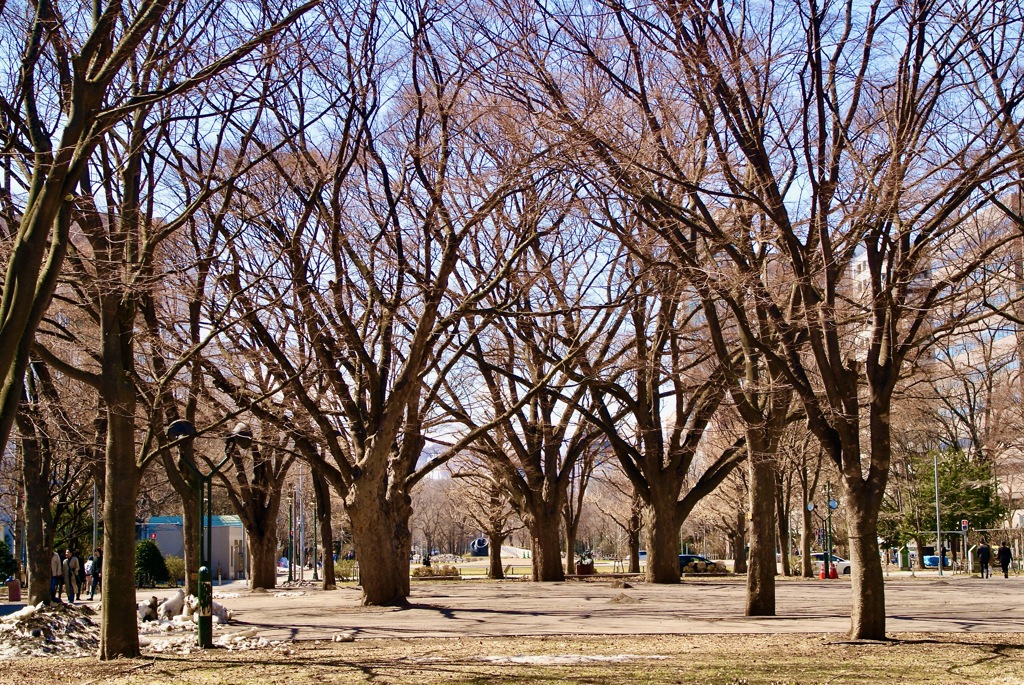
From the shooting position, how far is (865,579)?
13766 mm

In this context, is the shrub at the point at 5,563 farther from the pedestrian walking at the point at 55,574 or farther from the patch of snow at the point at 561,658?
the patch of snow at the point at 561,658

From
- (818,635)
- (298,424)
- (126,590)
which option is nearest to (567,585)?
(298,424)

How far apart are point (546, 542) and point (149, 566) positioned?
19674 mm

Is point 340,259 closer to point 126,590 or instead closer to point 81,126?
point 126,590

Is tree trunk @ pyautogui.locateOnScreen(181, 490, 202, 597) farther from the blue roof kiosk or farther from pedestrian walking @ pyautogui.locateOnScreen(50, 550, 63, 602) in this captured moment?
the blue roof kiosk

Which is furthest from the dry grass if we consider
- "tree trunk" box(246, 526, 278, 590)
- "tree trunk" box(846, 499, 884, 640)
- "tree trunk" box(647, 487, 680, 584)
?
"tree trunk" box(246, 526, 278, 590)

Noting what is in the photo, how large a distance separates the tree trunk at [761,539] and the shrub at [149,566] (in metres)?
31.8

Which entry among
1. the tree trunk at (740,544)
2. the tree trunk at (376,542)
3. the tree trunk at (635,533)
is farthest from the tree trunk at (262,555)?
the tree trunk at (635,533)

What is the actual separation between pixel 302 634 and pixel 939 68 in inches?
492

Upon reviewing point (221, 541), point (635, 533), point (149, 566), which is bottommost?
point (149, 566)

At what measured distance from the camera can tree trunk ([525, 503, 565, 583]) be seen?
33.3m

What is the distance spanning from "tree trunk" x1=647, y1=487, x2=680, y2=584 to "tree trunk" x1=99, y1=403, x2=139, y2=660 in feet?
66.0

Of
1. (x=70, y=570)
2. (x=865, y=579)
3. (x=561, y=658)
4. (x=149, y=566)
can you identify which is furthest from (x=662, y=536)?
(x=149, y=566)

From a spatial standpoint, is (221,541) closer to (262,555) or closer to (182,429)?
(262,555)
